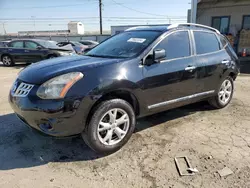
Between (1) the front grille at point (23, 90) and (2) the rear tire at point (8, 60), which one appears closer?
(1) the front grille at point (23, 90)

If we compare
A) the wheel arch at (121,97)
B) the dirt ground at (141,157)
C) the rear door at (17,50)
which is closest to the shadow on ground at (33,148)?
the dirt ground at (141,157)

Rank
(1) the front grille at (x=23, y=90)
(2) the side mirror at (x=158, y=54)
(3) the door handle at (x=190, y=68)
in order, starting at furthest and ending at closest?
(3) the door handle at (x=190, y=68)
(2) the side mirror at (x=158, y=54)
(1) the front grille at (x=23, y=90)

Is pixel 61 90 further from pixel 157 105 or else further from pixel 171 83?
pixel 171 83

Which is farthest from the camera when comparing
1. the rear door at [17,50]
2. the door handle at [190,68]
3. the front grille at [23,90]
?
the rear door at [17,50]

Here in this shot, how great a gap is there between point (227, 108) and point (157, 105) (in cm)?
221

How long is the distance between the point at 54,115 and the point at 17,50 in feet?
37.0

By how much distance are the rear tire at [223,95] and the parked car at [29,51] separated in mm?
8384

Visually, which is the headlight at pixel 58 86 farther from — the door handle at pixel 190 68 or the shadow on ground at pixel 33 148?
the door handle at pixel 190 68

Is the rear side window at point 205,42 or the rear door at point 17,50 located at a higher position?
the rear side window at point 205,42

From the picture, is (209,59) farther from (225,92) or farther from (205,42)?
(225,92)

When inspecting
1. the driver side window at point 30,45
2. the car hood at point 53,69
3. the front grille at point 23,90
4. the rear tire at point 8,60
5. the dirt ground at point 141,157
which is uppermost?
the car hood at point 53,69

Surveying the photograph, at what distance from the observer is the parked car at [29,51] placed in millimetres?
11703

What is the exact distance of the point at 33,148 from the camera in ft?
10.5

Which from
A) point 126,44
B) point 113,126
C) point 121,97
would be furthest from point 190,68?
point 113,126
